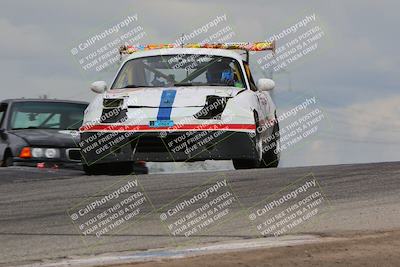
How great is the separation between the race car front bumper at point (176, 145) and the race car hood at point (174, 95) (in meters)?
0.43

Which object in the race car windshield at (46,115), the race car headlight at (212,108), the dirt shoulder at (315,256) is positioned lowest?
the dirt shoulder at (315,256)

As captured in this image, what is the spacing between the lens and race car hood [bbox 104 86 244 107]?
1158 cm

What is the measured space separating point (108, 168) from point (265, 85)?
2.37m

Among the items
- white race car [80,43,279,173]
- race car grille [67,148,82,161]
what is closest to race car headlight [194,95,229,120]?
white race car [80,43,279,173]

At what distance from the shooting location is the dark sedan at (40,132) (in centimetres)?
1362

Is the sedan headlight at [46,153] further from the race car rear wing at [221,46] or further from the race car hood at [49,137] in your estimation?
the race car rear wing at [221,46]

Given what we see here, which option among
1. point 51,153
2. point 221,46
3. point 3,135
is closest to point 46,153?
point 51,153

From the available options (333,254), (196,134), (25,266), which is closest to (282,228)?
(333,254)

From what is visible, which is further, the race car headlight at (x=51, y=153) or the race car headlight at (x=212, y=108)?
the race car headlight at (x=51, y=153)

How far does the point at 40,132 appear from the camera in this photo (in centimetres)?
1398

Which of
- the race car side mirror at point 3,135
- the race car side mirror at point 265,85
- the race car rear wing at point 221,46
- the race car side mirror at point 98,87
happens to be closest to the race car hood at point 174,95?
the race car side mirror at point 98,87

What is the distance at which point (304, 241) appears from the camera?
22.6 feet

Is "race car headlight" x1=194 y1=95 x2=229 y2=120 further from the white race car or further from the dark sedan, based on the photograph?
the dark sedan

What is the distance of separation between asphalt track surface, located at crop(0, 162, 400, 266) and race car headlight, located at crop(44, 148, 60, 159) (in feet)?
4.02
